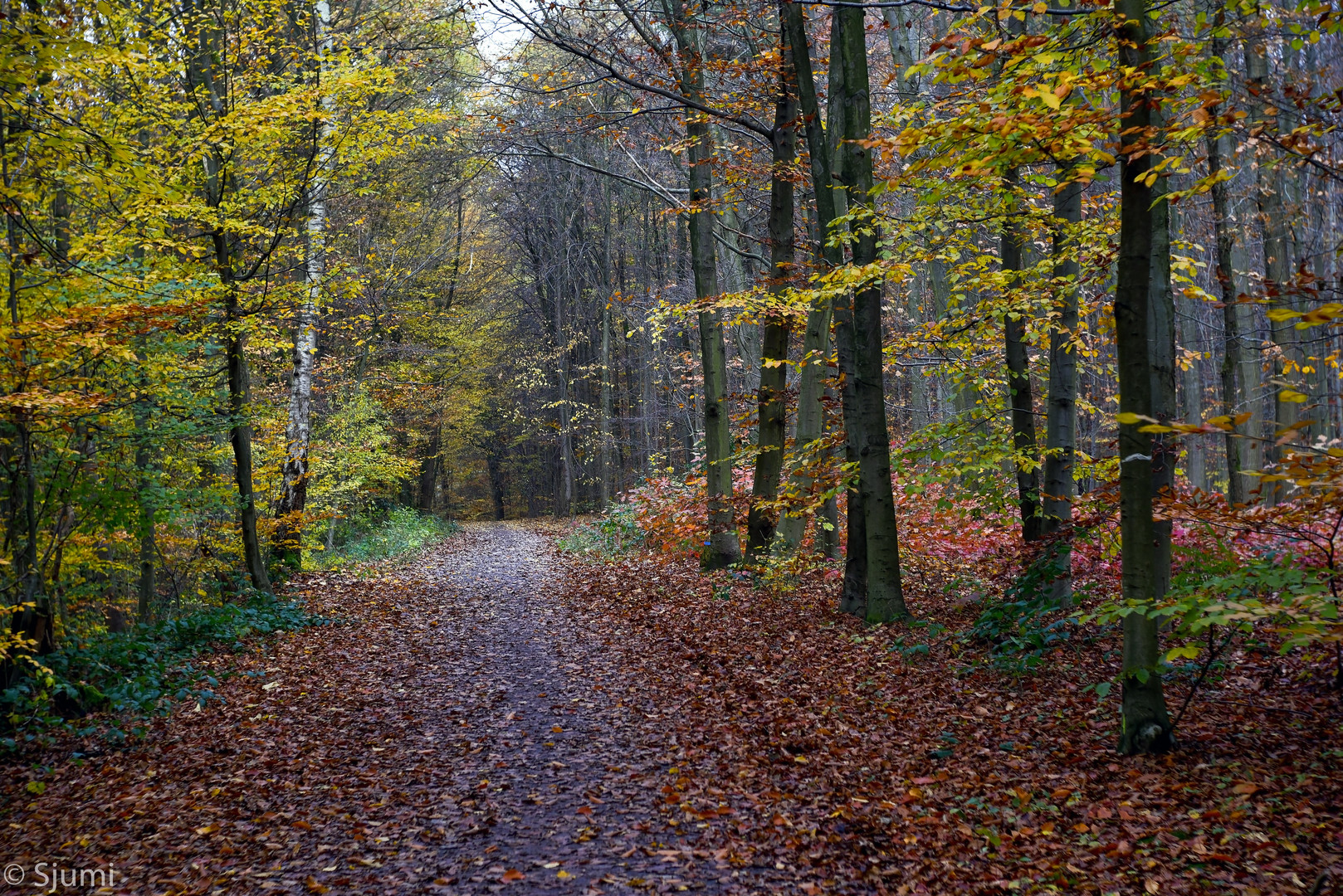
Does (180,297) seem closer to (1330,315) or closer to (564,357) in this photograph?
(1330,315)

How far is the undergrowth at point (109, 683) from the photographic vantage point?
6.49 m

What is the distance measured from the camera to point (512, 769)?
18.2 feet

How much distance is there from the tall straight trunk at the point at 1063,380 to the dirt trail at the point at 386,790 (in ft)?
14.8

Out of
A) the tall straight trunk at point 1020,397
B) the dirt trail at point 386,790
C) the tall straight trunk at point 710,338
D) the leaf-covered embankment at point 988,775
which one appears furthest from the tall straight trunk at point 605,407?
the leaf-covered embankment at point 988,775

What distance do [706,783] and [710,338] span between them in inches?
347

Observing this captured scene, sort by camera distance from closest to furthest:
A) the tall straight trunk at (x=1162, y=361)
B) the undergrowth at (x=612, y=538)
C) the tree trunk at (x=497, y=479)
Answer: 1. the tall straight trunk at (x=1162, y=361)
2. the undergrowth at (x=612, y=538)
3. the tree trunk at (x=497, y=479)

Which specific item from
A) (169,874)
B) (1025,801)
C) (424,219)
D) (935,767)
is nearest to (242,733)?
(169,874)

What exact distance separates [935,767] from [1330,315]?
3387 mm

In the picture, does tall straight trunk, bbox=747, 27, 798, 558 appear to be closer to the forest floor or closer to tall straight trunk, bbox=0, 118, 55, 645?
the forest floor

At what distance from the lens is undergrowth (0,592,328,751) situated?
6492 millimetres

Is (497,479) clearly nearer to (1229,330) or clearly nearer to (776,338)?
(776,338)

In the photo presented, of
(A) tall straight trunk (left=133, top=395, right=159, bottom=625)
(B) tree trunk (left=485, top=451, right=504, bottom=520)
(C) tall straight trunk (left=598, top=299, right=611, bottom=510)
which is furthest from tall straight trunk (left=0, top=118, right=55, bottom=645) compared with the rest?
(B) tree trunk (left=485, top=451, right=504, bottom=520)

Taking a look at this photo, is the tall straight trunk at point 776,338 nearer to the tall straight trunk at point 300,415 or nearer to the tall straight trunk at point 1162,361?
the tall straight trunk at point 1162,361
